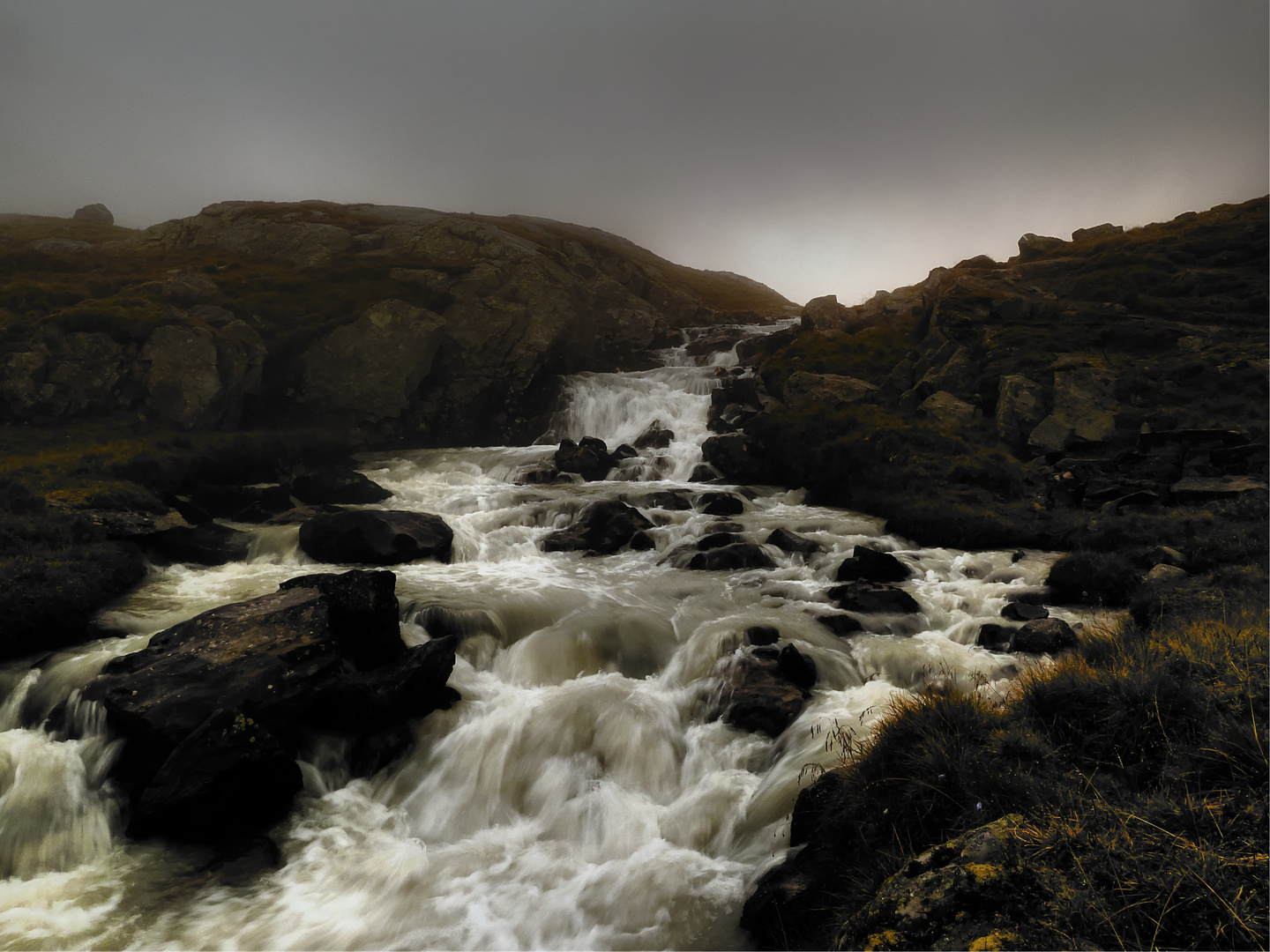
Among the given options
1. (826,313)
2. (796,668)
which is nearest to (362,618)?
(796,668)

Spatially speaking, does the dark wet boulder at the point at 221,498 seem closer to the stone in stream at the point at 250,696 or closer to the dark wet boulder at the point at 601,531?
the dark wet boulder at the point at 601,531

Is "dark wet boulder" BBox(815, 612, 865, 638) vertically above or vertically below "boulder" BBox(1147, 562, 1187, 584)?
below

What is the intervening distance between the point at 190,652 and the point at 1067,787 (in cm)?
1181

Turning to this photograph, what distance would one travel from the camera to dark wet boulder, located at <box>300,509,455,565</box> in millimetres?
→ 17750

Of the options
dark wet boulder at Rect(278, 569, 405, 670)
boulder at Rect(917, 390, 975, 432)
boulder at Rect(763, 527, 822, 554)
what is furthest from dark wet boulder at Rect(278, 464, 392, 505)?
boulder at Rect(917, 390, 975, 432)

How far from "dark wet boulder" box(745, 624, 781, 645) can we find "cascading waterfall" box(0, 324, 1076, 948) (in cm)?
19

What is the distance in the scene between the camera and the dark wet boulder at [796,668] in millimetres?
10453

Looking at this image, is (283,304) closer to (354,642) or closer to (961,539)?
(354,642)

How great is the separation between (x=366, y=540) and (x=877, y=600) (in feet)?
48.6

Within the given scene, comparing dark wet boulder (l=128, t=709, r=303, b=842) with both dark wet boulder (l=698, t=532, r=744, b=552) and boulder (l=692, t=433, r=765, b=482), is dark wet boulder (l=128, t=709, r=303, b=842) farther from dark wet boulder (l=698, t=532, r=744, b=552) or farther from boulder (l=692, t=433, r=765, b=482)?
boulder (l=692, t=433, r=765, b=482)

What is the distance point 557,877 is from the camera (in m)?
7.07

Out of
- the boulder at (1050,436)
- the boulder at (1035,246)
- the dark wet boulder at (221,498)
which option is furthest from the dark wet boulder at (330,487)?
the boulder at (1035,246)

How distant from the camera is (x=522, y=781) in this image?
8.92 metres

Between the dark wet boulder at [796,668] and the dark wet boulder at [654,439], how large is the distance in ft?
86.4
